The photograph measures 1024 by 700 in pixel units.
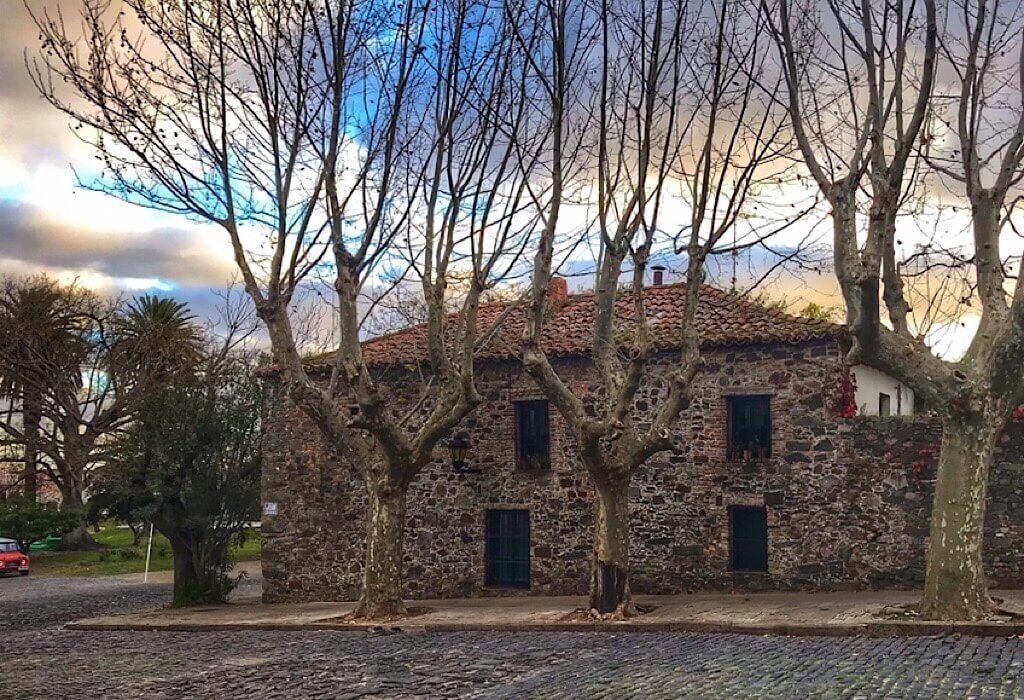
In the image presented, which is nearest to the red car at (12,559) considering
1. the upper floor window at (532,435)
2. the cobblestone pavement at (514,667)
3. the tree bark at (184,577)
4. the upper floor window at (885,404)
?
the tree bark at (184,577)

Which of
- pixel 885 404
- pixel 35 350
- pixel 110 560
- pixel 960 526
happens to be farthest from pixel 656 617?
pixel 35 350

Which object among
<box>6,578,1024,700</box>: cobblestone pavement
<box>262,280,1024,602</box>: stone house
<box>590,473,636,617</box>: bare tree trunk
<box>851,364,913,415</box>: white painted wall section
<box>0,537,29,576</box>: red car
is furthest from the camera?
<box>0,537,29,576</box>: red car

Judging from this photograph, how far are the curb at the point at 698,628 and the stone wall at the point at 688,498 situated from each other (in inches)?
148

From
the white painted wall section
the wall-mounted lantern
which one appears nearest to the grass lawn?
the wall-mounted lantern

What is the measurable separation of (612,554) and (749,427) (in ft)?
15.0

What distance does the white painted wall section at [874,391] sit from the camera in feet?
58.6

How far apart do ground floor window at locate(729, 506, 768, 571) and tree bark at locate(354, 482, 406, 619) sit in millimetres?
5580

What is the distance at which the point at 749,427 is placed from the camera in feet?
57.1

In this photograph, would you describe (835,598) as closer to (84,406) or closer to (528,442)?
(528,442)

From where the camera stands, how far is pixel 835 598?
15.3 meters

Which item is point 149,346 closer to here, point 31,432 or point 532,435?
point 31,432

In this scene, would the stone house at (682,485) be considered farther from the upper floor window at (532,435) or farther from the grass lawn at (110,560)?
the grass lawn at (110,560)

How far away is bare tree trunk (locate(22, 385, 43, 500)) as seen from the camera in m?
37.8

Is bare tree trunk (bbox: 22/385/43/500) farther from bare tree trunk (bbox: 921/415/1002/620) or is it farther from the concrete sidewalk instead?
→ bare tree trunk (bbox: 921/415/1002/620)
